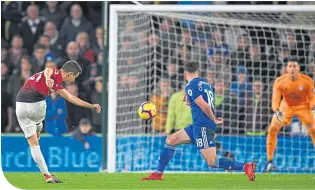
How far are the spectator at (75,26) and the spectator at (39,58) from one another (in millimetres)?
623

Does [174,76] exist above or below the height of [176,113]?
above

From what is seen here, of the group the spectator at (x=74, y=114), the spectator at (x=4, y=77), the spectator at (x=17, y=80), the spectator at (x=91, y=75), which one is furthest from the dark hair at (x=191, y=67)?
the spectator at (x=4, y=77)

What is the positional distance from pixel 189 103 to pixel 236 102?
5.09 meters

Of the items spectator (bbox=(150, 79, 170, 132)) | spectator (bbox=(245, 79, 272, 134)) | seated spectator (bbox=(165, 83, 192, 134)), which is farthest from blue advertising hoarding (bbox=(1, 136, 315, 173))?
spectator (bbox=(245, 79, 272, 134))

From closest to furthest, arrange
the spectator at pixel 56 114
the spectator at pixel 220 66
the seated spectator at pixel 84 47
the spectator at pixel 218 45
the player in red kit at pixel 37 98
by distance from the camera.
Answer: the player in red kit at pixel 37 98 → the spectator at pixel 56 114 → the spectator at pixel 220 66 → the spectator at pixel 218 45 → the seated spectator at pixel 84 47

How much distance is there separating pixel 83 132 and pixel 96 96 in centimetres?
121

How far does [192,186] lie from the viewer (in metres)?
14.0

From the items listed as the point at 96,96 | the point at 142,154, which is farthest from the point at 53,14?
the point at 142,154

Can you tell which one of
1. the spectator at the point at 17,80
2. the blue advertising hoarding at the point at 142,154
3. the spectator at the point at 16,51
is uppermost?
the spectator at the point at 16,51

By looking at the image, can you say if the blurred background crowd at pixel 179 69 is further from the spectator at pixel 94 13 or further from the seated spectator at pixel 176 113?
the spectator at pixel 94 13

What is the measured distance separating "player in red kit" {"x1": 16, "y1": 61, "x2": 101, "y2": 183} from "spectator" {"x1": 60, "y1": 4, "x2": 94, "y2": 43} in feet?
23.0

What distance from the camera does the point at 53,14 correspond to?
21.8 m

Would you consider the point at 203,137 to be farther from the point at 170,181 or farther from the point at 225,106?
the point at 225,106

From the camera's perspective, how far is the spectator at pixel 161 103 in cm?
1895
